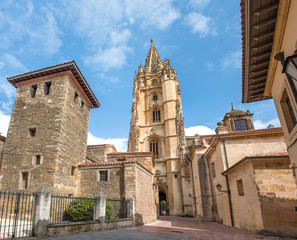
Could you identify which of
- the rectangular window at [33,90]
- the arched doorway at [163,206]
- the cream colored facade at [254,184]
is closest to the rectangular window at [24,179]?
the rectangular window at [33,90]

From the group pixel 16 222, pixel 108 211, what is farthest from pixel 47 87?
pixel 108 211

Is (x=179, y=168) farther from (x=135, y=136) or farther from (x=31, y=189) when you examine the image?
(x=31, y=189)

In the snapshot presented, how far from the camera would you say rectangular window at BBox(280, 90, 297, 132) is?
18.8ft

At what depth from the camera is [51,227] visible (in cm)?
748

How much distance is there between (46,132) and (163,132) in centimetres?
2305

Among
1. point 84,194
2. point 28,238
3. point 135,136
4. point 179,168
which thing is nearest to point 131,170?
point 84,194

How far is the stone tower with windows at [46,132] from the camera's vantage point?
472 inches

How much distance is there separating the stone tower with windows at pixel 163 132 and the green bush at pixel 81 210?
613 inches

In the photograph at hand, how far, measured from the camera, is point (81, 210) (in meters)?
10.8

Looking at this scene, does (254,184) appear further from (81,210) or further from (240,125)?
(240,125)

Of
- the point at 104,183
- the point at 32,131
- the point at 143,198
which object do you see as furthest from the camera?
the point at 143,198

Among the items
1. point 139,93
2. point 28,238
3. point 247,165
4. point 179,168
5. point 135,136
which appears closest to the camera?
point 28,238

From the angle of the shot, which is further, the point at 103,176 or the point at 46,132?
the point at 103,176

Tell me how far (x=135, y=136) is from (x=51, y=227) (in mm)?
25511
